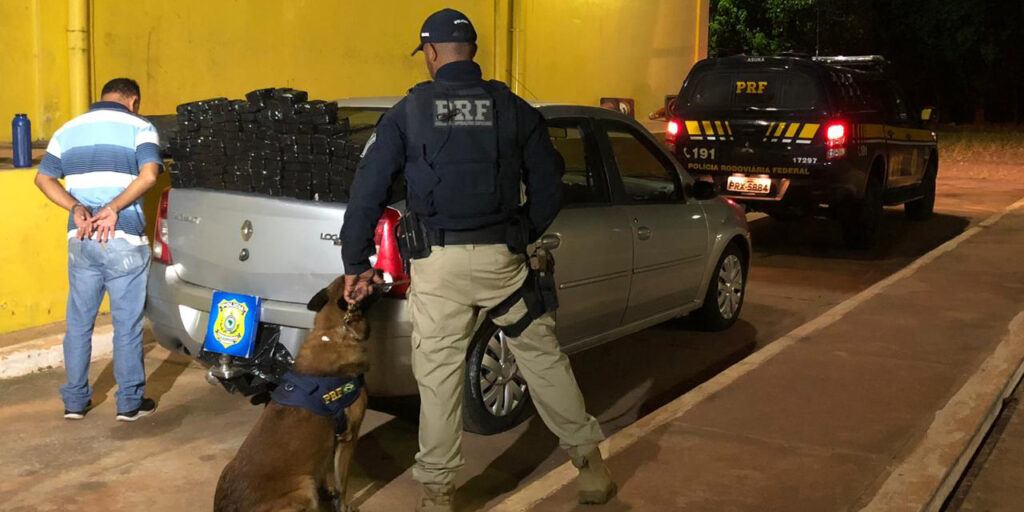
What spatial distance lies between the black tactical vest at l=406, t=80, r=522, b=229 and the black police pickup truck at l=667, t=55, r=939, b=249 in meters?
7.28

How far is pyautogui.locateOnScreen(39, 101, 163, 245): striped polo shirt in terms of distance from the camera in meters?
4.98

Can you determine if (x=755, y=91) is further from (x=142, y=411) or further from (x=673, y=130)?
(x=142, y=411)

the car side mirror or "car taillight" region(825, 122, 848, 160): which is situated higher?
"car taillight" region(825, 122, 848, 160)

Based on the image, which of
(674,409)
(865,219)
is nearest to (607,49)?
(865,219)

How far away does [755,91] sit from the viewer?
1080 cm

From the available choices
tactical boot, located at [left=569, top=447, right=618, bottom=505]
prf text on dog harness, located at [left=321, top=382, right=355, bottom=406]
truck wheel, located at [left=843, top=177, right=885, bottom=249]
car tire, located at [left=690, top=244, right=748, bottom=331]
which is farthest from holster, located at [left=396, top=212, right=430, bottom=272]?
truck wheel, located at [left=843, top=177, right=885, bottom=249]

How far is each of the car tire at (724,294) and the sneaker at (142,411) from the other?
10.9 feet

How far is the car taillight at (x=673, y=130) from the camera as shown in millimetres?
11117

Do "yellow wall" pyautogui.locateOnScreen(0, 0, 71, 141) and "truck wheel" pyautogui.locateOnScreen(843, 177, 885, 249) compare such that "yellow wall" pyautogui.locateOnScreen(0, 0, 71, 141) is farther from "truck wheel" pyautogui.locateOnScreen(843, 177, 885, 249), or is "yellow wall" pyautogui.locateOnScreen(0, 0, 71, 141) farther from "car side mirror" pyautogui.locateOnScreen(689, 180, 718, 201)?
"truck wheel" pyautogui.locateOnScreen(843, 177, 885, 249)

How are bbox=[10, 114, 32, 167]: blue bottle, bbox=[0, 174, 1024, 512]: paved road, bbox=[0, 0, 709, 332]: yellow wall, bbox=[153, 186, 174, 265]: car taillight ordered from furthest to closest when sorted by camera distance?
bbox=[0, 0, 709, 332]: yellow wall, bbox=[10, 114, 32, 167]: blue bottle, bbox=[153, 186, 174, 265]: car taillight, bbox=[0, 174, 1024, 512]: paved road

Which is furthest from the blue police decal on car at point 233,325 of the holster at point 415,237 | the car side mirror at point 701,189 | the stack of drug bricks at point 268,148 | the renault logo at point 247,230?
the car side mirror at point 701,189

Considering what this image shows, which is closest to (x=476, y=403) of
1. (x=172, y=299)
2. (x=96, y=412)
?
(x=172, y=299)

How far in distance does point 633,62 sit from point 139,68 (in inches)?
279

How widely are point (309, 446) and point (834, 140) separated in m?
7.92
